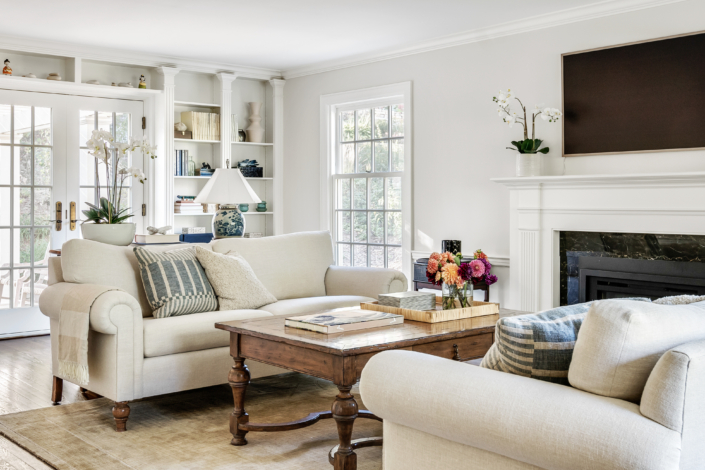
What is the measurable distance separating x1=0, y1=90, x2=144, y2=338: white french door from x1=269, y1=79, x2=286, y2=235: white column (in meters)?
1.65

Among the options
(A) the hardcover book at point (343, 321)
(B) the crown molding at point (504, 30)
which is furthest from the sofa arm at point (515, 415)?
(B) the crown molding at point (504, 30)

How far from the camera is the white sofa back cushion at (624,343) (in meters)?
1.57

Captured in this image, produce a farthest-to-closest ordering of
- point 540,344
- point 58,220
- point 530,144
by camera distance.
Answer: point 58,220
point 530,144
point 540,344

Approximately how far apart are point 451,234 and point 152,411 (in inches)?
116

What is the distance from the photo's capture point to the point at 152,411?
360 cm

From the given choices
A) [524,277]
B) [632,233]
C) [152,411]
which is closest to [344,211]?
[524,277]

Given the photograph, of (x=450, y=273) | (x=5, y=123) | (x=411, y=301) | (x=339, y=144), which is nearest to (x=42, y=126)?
(x=5, y=123)

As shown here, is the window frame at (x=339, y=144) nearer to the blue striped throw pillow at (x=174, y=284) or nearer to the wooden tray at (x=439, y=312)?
the blue striped throw pillow at (x=174, y=284)

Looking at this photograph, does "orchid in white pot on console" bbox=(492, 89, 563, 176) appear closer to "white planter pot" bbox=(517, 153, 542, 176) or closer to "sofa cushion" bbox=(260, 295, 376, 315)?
"white planter pot" bbox=(517, 153, 542, 176)

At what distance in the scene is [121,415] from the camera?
10.7 ft

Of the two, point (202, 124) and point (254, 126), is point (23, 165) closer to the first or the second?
point (202, 124)

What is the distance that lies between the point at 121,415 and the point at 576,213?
10.3ft

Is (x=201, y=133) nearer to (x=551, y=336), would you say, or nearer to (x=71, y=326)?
(x=71, y=326)

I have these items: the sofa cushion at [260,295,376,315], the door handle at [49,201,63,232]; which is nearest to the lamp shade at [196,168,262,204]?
the sofa cushion at [260,295,376,315]
